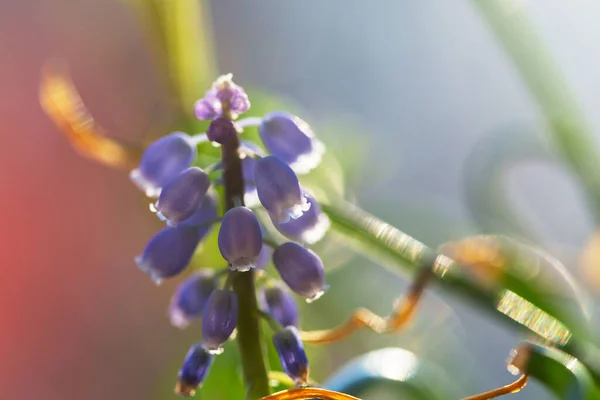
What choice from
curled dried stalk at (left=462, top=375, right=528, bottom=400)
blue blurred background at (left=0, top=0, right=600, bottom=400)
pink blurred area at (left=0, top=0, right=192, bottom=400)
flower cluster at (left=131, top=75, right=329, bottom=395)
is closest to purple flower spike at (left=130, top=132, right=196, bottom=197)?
flower cluster at (left=131, top=75, right=329, bottom=395)

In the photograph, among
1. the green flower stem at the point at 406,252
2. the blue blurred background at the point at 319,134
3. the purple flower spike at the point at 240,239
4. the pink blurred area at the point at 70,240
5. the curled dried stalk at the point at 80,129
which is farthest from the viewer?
the pink blurred area at the point at 70,240

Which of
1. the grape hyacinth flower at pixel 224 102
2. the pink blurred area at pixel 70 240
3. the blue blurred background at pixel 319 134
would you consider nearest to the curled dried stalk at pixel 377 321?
the grape hyacinth flower at pixel 224 102

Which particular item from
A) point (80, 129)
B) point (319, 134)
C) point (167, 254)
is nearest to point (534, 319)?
point (167, 254)

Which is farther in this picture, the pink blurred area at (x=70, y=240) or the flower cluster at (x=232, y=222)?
the pink blurred area at (x=70, y=240)

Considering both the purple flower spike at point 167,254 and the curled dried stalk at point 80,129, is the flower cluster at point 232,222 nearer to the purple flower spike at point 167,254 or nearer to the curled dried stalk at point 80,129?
the purple flower spike at point 167,254

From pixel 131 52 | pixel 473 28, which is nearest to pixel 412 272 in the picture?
pixel 131 52

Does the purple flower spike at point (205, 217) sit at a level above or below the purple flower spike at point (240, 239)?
below

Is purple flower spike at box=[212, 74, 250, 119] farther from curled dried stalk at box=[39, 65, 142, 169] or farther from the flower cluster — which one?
curled dried stalk at box=[39, 65, 142, 169]

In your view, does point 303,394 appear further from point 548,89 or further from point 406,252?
point 548,89
